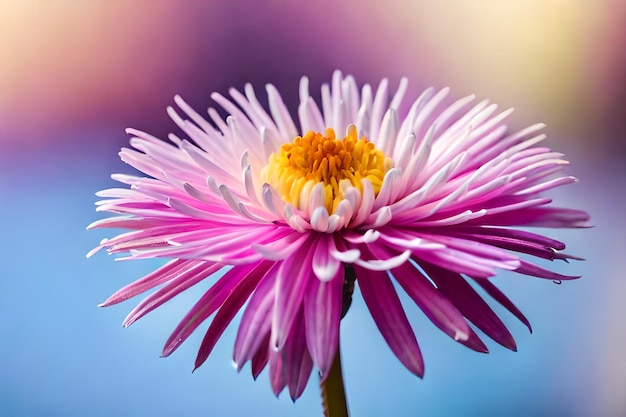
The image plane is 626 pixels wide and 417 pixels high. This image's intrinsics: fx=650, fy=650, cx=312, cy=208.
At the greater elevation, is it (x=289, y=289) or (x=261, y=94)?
(x=261, y=94)

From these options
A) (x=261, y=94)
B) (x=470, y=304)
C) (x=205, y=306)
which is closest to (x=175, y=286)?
(x=205, y=306)

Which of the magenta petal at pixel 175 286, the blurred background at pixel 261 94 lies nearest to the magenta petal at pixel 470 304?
the magenta petal at pixel 175 286

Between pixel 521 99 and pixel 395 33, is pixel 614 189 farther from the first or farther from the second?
pixel 395 33

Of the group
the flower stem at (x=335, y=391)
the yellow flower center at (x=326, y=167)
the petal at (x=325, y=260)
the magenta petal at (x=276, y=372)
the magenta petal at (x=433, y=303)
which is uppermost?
the yellow flower center at (x=326, y=167)

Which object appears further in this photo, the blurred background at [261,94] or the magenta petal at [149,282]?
the blurred background at [261,94]

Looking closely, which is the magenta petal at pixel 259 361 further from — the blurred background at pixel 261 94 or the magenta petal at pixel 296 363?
the blurred background at pixel 261 94

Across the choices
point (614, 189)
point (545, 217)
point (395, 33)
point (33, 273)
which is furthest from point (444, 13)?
point (33, 273)

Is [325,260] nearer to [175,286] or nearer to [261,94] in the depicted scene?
[175,286]
